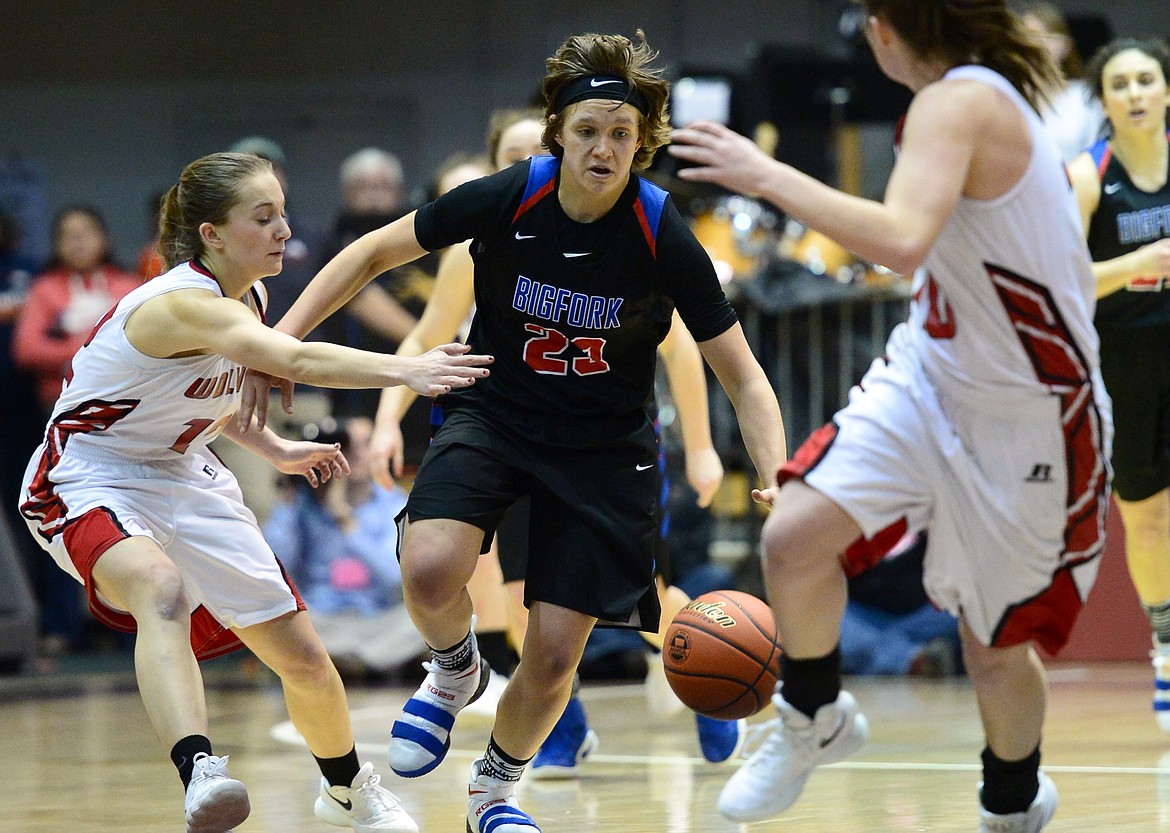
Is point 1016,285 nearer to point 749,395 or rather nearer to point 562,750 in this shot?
point 749,395

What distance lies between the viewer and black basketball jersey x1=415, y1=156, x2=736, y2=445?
3.70 metres

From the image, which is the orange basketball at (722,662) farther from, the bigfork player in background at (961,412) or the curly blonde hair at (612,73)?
the curly blonde hair at (612,73)

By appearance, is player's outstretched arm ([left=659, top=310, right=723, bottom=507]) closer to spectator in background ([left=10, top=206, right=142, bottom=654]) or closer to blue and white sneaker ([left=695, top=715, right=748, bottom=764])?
blue and white sneaker ([left=695, top=715, right=748, bottom=764])

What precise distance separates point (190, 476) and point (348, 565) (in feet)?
13.6

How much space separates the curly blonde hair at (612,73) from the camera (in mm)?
3680

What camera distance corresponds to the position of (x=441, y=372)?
3.38m

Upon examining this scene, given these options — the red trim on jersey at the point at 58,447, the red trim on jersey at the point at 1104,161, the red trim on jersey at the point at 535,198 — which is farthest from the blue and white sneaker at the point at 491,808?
the red trim on jersey at the point at 1104,161

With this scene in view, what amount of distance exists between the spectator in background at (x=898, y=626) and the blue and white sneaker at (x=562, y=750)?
2855 millimetres

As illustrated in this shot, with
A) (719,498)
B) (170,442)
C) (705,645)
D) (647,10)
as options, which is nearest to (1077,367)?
(705,645)

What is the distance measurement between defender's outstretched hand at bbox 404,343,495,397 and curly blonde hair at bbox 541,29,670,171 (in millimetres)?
681

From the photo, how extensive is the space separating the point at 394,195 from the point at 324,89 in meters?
4.15

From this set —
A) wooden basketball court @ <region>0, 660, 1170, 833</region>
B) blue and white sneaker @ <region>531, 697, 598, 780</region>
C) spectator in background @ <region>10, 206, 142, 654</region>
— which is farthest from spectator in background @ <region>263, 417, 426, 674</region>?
blue and white sneaker @ <region>531, 697, 598, 780</region>

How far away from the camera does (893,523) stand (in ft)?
9.92

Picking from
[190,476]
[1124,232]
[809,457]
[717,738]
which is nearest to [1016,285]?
[809,457]
